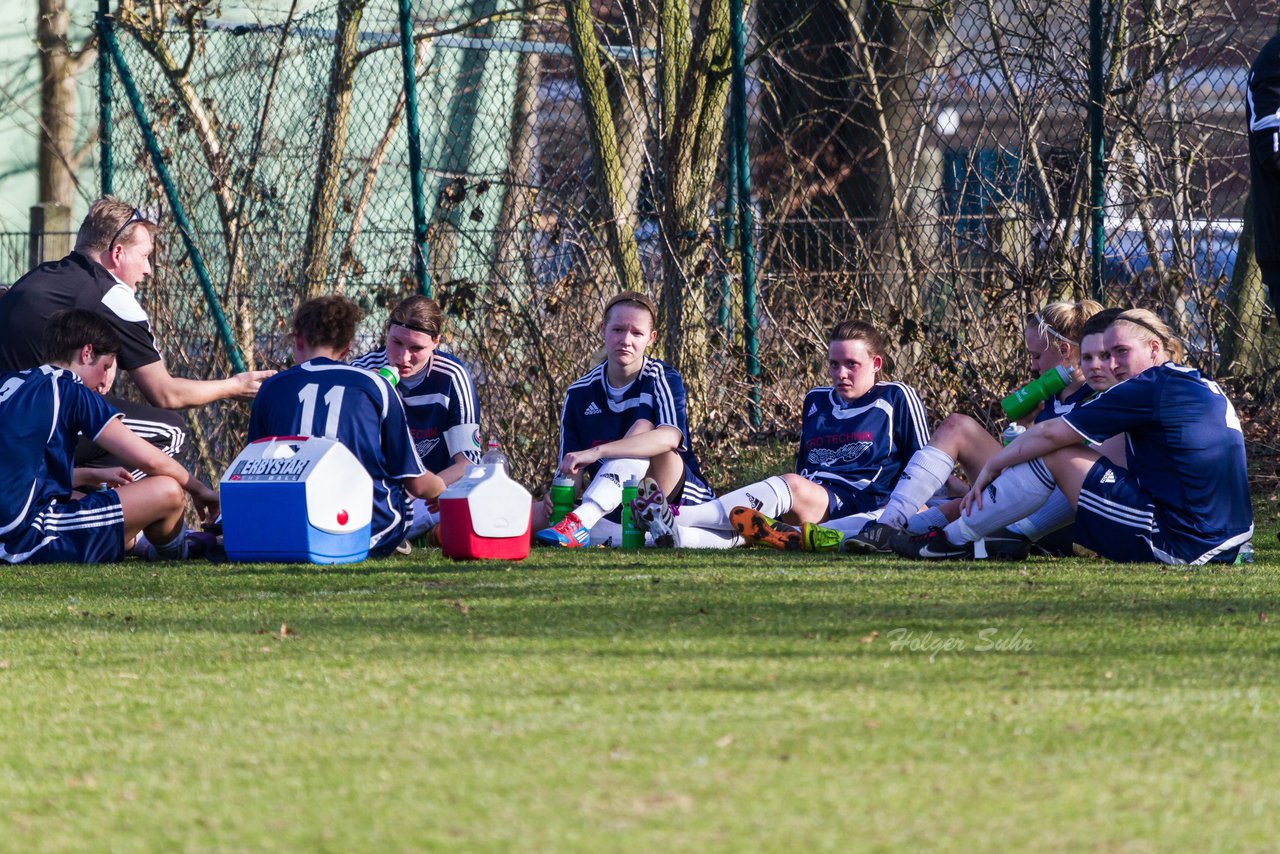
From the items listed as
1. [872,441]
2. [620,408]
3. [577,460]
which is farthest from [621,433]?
[872,441]

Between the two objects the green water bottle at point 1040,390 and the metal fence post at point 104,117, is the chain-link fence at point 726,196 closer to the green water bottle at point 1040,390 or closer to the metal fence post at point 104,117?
the metal fence post at point 104,117

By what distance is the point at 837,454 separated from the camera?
7004 millimetres

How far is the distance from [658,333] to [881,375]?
1215mm

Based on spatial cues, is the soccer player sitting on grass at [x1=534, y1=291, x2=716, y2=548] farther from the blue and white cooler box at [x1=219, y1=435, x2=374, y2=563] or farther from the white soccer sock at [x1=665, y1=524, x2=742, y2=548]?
the blue and white cooler box at [x1=219, y1=435, x2=374, y2=563]

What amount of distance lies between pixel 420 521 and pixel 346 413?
3.22 ft

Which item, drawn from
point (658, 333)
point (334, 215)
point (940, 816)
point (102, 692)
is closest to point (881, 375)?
point (658, 333)

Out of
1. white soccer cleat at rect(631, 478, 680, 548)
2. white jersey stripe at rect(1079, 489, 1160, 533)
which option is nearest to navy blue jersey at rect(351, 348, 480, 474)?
Answer: white soccer cleat at rect(631, 478, 680, 548)

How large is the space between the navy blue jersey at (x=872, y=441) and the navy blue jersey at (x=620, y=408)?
65 centimetres

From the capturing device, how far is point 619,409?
719 centimetres

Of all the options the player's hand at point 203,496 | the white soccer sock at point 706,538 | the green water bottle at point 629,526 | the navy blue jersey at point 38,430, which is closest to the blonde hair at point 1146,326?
the white soccer sock at point 706,538

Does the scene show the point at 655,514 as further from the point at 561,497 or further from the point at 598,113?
the point at 598,113

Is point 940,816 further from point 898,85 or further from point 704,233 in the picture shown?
point 898,85

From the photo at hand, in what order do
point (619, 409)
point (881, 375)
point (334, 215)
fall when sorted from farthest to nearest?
point (334, 215), point (881, 375), point (619, 409)

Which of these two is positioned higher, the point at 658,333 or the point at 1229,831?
the point at 658,333
